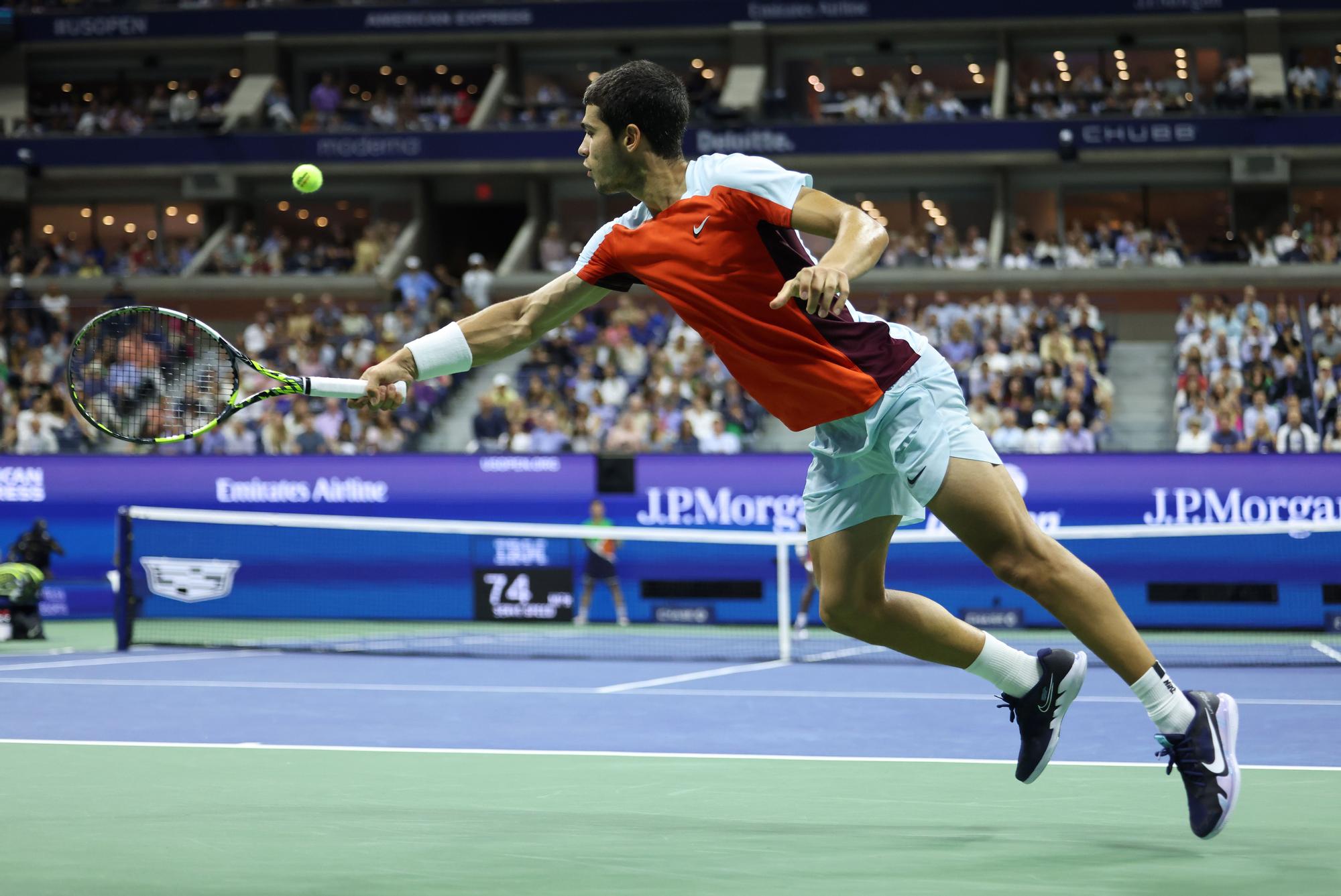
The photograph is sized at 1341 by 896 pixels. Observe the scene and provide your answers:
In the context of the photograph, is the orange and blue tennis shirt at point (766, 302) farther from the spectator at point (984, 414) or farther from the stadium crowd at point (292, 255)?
the stadium crowd at point (292, 255)

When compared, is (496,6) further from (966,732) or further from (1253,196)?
(966,732)

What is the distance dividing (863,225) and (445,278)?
23980 mm

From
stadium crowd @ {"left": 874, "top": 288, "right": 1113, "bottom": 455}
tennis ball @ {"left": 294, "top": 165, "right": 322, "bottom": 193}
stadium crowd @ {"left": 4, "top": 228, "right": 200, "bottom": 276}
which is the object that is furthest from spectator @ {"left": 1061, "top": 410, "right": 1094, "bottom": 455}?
stadium crowd @ {"left": 4, "top": 228, "right": 200, "bottom": 276}

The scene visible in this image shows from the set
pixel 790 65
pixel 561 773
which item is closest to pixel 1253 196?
pixel 790 65

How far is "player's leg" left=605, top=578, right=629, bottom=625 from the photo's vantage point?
1645 cm

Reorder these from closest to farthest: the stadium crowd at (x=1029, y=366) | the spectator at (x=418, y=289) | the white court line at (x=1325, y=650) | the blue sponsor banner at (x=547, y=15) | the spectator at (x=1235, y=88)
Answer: the white court line at (x=1325, y=650), the stadium crowd at (x=1029, y=366), the spectator at (x=418, y=289), the spectator at (x=1235, y=88), the blue sponsor banner at (x=547, y=15)

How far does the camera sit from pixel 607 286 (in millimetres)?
5043

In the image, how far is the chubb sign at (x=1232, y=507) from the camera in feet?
49.9

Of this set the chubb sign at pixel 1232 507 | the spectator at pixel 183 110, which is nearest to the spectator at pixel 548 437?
the chubb sign at pixel 1232 507

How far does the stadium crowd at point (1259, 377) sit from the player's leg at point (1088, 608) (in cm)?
1164

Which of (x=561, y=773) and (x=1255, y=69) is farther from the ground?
(x=1255, y=69)

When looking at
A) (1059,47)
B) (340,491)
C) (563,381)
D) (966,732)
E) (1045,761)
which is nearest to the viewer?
(1045,761)

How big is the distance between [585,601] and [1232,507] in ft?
21.5

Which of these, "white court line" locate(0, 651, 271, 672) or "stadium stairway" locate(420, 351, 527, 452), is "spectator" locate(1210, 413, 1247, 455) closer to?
"stadium stairway" locate(420, 351, 527, 452)
